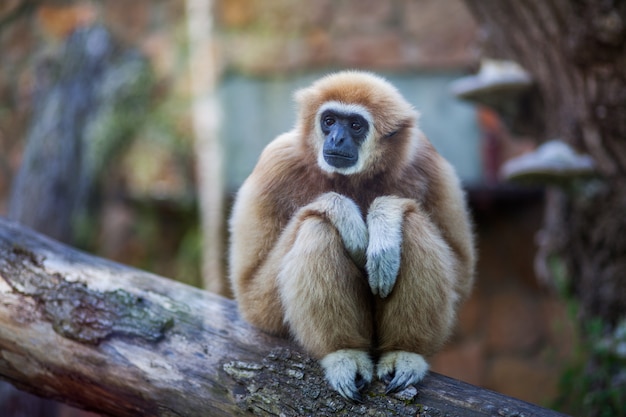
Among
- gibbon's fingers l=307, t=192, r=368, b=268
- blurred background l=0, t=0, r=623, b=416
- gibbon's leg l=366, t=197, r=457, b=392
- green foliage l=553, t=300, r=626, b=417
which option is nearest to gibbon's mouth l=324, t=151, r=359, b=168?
gibbon's fingers l=307, t=192, r=368, b=268

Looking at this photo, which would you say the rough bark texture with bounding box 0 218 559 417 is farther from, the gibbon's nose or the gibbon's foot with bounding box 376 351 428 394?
the gibbon's nose

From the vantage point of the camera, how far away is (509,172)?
5523 millimetres

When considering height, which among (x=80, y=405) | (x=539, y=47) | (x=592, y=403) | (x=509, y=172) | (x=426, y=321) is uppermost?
(x=539, y=47)

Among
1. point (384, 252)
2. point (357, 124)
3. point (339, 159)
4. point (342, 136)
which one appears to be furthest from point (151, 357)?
point (357, 124)

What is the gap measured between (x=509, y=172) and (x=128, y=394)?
138 inches

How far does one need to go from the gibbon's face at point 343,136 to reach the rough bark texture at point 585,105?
235 cm

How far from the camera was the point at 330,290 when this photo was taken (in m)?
3.41

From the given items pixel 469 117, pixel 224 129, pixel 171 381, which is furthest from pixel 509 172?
pixel 224 129

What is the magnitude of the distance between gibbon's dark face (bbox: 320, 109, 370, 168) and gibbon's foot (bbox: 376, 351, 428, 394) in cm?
110

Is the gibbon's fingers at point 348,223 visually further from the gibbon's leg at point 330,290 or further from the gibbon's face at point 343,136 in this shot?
the gibbon's face at point 343,136

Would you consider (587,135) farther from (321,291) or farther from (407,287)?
(321,291)

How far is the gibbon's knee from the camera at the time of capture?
3.41 meters

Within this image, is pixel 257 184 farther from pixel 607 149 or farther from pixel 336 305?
pixel 607 149

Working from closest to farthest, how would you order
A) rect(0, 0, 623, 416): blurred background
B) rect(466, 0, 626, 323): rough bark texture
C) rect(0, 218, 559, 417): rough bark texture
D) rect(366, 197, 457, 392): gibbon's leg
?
rect(0, 218, 559, 417): rough bark texture, rect(366, 197, 457, 392): gibbon's leg, rect(466, 0, 626, 323): rough bark texture, rect(0, 0, 623, 416): blurred background
